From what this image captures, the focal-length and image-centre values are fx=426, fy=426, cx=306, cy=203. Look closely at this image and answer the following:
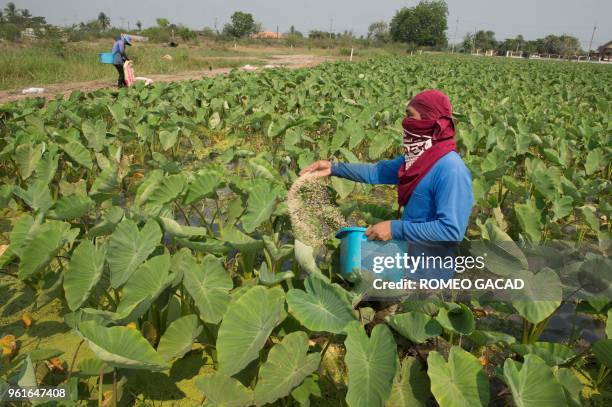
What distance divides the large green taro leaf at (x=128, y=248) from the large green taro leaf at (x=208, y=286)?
0.19 meters

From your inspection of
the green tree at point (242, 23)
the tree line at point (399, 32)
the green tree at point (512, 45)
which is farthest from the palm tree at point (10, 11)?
the green tree at point (512, 45)

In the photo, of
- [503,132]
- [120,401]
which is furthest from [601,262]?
[503,132]

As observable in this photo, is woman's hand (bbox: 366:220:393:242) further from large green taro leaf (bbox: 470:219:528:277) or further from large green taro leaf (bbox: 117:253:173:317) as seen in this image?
large green taro leaf (bbox: 117:253:173:317)

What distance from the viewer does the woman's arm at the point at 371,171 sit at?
2.30 m

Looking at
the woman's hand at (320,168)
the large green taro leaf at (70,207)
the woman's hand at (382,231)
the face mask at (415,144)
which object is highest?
the face mask at (415,144)

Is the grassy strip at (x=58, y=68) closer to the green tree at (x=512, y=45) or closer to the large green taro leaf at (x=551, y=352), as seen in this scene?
the large green taro leaf at (x=551, y=352)

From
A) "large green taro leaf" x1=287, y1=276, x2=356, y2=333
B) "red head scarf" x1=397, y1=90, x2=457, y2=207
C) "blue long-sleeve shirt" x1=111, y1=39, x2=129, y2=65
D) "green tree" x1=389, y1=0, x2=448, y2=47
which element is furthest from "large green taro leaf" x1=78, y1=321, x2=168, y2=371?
"green tree" x1=389, y1=0, x2=448, y2=47

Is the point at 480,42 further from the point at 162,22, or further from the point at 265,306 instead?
the point at 265,306

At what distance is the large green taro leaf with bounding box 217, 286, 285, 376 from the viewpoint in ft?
4.83

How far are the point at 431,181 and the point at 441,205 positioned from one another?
0.13 m

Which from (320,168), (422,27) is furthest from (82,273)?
(422,27)

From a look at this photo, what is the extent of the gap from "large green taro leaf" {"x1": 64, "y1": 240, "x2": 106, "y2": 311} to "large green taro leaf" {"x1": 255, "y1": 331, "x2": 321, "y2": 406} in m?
0.82

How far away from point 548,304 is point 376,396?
753 mm

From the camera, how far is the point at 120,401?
5.78 ft
